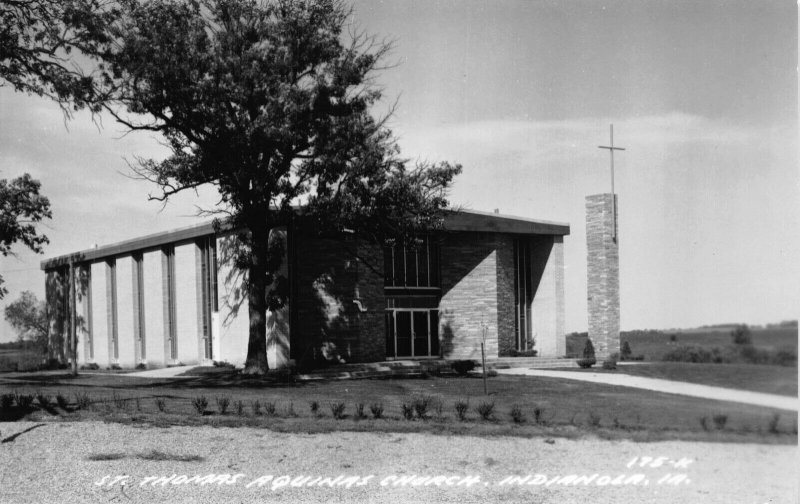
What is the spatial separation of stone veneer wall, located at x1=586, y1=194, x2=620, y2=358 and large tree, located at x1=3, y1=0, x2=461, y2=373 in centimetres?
659

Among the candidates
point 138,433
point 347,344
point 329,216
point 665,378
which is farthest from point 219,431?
point 347,344

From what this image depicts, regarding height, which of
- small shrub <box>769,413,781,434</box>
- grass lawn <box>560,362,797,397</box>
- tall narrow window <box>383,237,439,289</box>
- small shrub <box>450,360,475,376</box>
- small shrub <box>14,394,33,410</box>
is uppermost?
tall narrow window <box>383,237,439,289</box>

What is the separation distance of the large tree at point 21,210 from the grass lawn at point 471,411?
3.62m

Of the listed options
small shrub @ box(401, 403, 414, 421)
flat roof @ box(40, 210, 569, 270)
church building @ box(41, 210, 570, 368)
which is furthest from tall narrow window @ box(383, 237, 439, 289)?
small shrub @ box(401, 403, 414, 421)

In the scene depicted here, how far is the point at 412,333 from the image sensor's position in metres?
27.5

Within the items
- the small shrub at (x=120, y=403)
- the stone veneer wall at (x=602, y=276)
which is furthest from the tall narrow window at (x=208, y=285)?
the small shrub at (x=120, y=403)

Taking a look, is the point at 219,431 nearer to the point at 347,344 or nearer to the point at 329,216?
the point at 329,216

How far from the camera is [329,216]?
2023 centimetres

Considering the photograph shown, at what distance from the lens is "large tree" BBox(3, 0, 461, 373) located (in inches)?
731

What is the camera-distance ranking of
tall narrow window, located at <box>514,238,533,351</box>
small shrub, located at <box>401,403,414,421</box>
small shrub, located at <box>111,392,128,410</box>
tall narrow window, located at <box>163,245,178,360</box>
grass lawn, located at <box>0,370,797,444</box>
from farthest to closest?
tall narrow window, located at <box>163,245,178,360</box>, tall narrow window, located at <box>514,238,533,351</box>, small shrub, located at <box>111,392,128,410</box>, small shrub, located at <box>401,403,414,421</box>, grass lawn, located at <box>0,370,797,444</box>

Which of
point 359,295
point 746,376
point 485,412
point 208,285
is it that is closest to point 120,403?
point 485,412

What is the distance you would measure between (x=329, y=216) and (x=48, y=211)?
746 cm

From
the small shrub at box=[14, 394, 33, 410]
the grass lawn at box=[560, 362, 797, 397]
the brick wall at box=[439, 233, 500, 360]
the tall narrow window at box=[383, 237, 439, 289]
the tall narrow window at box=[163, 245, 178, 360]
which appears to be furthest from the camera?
the tall narrow window at box=[163, 245, 178, 360]

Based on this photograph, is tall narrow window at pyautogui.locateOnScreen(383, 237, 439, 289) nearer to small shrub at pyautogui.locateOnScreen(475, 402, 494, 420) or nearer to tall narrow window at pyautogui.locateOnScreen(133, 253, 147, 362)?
tall narrow window at pyautogui.locateOnScreen(133, 253, 147, 362)
